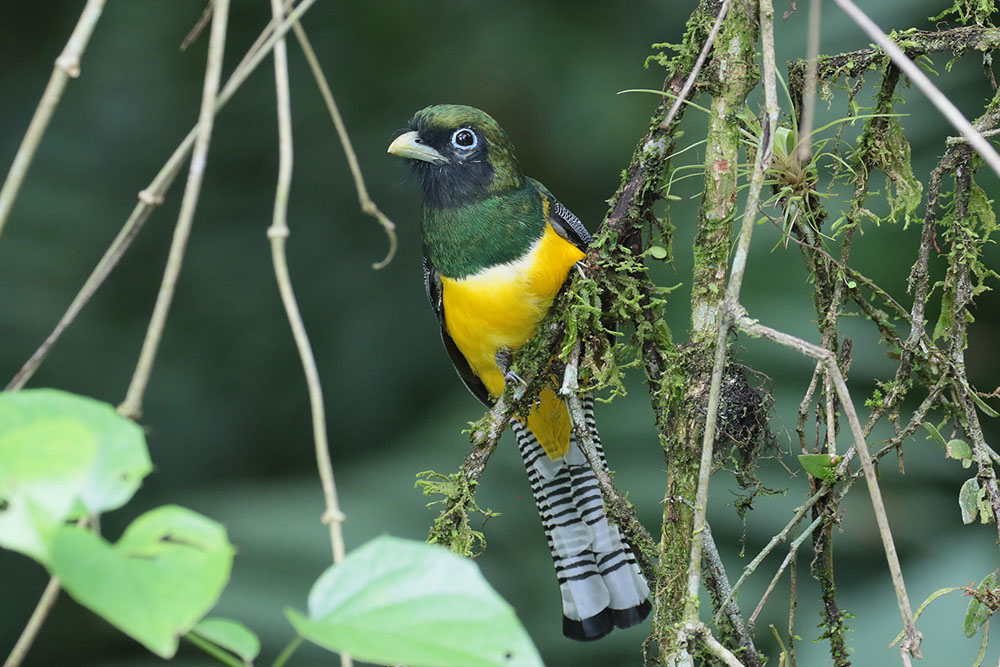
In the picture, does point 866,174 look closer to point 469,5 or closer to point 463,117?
point 463,117

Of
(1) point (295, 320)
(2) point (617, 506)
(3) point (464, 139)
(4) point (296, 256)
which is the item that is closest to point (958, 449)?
(2) point (617, 506)

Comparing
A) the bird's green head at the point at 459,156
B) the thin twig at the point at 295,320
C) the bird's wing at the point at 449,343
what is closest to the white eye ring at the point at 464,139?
the bird's green head at the point at 459,156

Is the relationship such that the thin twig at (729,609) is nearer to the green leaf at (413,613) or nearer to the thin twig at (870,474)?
the thin twig at (870,474)

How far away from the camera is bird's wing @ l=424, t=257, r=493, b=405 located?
3057mm

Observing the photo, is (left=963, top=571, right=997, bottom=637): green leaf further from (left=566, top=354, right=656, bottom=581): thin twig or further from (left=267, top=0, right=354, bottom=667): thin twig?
(left=267, top=0, right=354, bottom=667): thin twig

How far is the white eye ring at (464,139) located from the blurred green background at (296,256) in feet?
3.88

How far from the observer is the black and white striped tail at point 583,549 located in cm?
272

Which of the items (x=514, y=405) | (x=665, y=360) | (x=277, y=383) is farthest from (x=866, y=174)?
(x=277, y=383)

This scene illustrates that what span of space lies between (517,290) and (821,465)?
1.09m

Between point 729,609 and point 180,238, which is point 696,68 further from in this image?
point 180,238

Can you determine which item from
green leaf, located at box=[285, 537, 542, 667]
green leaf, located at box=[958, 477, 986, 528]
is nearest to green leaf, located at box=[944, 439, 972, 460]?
green leaf, located at box=[958, 477, 986, 528]

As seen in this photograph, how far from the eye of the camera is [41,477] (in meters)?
0.72

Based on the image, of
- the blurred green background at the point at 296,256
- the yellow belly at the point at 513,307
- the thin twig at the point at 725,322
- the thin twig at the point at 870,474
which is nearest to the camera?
the thin twig at the point at 870,474

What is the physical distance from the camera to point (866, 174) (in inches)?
82.7
